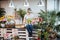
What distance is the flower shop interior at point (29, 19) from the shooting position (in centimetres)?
511

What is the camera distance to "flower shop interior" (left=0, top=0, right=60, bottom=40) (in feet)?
16.8

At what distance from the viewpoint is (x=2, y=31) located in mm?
5262

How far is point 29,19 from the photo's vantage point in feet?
17.0

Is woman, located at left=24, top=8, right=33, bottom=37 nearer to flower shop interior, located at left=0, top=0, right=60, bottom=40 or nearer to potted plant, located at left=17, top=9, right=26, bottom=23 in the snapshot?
flower shop interior, located at left=0, top=0, right=60, bottom=40

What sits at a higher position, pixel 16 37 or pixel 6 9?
pixel 6 9

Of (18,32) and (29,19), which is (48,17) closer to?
(29,19)

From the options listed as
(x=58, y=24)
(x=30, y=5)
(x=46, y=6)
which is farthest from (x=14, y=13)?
(x=58, y=24)

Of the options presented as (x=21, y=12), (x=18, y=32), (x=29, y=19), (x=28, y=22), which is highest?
(x=21, y=12)

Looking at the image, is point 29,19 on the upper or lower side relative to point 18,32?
upper

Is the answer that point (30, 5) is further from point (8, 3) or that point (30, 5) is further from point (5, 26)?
point (5, 26)

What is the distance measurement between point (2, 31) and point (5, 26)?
0.70 ft

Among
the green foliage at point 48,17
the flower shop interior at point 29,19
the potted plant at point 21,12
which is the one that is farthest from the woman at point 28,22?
the green foliage at point 48,17

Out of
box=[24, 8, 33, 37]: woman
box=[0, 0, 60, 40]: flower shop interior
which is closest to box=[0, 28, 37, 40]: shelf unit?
box=[0, 0, 60, 40]: flower shop interior

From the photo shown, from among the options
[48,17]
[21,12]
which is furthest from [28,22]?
[48,17]
